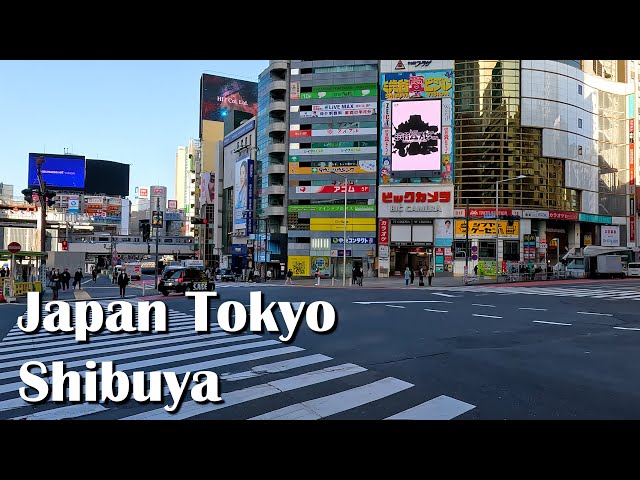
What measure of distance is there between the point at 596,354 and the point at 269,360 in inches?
289

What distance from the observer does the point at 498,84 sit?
58438 mm

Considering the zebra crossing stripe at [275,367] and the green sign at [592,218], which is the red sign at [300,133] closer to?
the green sign at [592,218]

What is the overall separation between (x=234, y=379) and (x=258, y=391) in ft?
3.28

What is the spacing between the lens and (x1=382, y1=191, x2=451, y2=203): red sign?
189ft

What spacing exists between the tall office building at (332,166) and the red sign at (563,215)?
2127cm

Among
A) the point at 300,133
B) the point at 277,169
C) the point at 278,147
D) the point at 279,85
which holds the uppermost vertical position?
the point at 279,85

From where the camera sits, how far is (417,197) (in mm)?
57938

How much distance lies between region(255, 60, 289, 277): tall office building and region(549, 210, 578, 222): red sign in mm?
33102

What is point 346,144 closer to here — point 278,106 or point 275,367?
point 278,106

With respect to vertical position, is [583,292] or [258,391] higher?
[258,391]

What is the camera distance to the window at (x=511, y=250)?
186 feet

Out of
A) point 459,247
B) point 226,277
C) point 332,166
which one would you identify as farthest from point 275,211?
point 459,247

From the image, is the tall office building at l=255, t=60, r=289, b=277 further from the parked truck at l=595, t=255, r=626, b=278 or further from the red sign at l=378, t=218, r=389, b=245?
the parked truck at l=595, t=255, r=626, b=278
